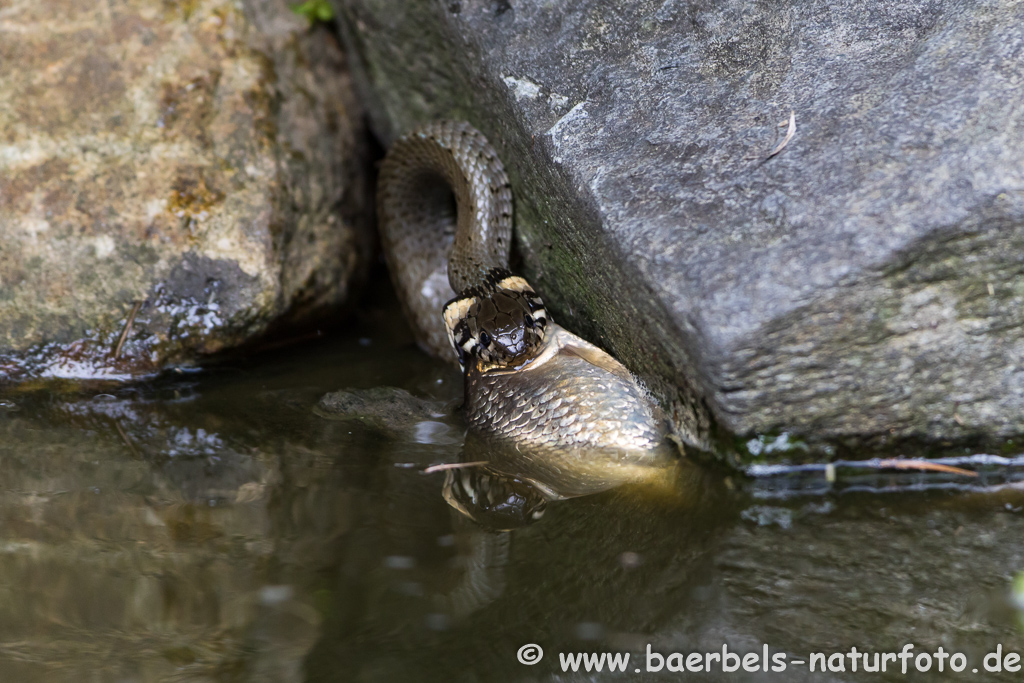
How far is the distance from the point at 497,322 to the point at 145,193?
2053mm

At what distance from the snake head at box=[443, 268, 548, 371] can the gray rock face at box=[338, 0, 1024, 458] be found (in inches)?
12.0

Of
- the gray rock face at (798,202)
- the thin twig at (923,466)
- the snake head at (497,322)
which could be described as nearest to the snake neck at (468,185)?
the snake head at (497,322)

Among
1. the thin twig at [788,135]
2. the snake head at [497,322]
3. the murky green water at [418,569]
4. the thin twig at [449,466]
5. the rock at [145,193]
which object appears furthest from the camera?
the rock at [145,193]

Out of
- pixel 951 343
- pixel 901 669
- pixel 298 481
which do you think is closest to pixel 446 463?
pixel 298 481

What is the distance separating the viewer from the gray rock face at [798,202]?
2.64 metres

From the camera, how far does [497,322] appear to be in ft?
11.3

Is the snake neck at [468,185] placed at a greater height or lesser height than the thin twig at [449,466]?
greater

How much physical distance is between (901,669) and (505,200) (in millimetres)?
2710

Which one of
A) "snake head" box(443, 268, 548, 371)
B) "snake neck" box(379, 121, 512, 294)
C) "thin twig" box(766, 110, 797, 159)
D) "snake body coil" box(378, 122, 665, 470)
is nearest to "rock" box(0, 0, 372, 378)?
"snake body coil" box(378, 122, 665, 470)

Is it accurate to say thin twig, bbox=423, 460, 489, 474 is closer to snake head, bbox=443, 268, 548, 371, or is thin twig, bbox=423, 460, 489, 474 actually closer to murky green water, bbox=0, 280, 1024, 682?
murky green water, bbox=0, 280, 1024, 682

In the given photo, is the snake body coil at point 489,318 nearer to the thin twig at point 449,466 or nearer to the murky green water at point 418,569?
the thin twig at point 449,466

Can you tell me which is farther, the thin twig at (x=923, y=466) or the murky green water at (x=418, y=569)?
the thin twig at (x=923, y=466)

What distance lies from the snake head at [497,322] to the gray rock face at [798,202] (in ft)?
1.00

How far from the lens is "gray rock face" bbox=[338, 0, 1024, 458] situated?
2637 mm
